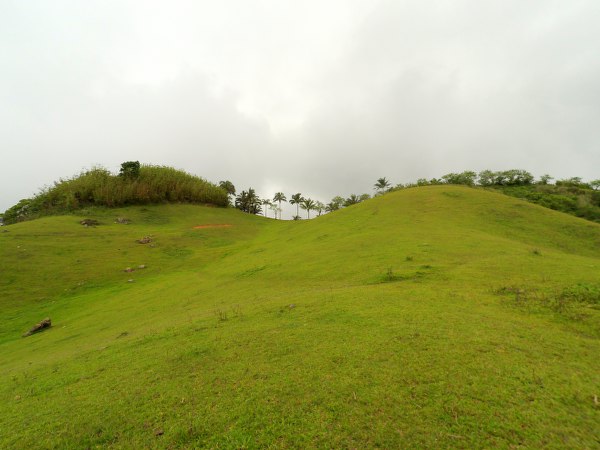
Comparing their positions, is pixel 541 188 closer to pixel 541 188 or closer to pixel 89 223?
pixel 541 188

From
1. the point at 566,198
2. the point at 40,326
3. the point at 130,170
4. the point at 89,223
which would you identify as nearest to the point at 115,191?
the point at 130,170

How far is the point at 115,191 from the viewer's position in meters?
53.8

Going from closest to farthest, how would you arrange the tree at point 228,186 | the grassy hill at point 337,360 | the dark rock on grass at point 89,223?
the grassy hill at point 337,360 < the dark rock on grass at point 89,223 < the tree at point 228,186

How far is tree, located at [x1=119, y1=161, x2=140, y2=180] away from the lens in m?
59.4

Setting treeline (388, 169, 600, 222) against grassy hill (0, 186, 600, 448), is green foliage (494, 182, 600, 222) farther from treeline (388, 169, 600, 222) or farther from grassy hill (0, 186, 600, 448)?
grassy hill (0, 186, 600, 448)

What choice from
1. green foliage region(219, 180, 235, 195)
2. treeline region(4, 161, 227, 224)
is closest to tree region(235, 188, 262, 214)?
green foliage region(219, 180, 235, 195)

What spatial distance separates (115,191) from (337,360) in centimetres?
6014

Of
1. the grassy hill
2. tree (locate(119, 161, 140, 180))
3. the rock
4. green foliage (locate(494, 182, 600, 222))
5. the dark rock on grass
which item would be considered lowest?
the rock

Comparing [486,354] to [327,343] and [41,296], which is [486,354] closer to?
[327,343]

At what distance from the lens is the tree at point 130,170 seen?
59438 mm

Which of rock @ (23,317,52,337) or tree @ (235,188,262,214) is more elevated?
tree @ (235,188,262,214)

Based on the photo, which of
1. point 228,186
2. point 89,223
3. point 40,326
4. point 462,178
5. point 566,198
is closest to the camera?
point 40,326

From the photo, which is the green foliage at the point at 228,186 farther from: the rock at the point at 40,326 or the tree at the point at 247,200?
the rock at the point at 40,326

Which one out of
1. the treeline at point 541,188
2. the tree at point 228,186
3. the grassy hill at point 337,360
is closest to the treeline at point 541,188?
the treeline at point 541,188
